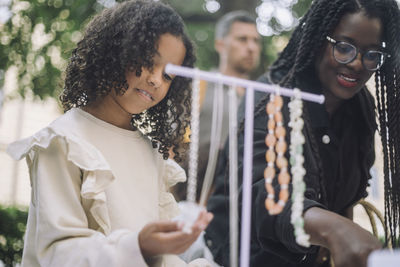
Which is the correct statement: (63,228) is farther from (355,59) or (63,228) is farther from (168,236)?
(355,59)

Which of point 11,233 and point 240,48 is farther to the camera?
point 11,233

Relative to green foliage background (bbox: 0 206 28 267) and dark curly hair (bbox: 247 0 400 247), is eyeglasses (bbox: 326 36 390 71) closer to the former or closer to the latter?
dark curly hair (bbox: 247 0 400 247)

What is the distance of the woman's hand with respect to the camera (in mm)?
1405

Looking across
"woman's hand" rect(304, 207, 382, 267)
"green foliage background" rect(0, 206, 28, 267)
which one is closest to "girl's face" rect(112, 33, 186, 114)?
"woman's hand" rect(304, 207, 382, 267)

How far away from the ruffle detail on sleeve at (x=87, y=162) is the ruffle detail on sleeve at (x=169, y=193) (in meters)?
0.36

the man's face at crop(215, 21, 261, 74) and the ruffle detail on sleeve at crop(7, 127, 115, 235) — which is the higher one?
the man's face at crop(215, 21, 261, 74)

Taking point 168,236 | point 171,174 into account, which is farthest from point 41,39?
point 168,236

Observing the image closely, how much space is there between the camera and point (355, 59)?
191 centimetres

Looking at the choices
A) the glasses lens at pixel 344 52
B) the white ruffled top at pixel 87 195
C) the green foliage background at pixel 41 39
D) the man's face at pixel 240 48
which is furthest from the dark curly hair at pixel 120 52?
the green foliage background at pixel 41 39

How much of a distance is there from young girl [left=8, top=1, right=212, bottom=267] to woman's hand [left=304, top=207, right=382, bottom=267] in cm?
44

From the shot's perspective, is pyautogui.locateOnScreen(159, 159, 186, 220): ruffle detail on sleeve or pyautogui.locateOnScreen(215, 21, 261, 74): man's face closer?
pyautogui.locateOnScreen(159, 159, 186, 220): ruffle detail on sleeve

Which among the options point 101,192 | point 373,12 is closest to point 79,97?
point 101,192

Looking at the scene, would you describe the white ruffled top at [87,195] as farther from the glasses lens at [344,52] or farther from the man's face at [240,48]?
the man's face at [240,48]

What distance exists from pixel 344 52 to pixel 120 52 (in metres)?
0.85
